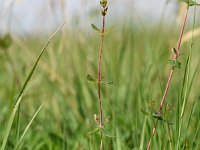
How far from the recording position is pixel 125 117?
1957mm

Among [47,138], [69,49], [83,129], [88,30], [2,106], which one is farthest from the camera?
[88,30]

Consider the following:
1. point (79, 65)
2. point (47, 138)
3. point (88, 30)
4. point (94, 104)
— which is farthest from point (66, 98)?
point (88, 30)

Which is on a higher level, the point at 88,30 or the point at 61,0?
the point at 61,0

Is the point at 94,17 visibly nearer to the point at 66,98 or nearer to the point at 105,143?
the point at 66,98

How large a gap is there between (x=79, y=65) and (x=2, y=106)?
51 cm

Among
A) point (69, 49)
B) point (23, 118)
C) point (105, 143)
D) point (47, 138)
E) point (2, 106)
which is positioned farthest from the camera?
point (69, 49)

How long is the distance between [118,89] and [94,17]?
0.51 m

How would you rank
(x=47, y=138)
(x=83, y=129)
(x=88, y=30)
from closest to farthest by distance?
(x=47, y=138)
(x=83, y=129)
(x=88, y=30)

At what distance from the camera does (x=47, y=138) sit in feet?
5.78

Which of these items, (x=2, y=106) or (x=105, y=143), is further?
(x=2, y=106)

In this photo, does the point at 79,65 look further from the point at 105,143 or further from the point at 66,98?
the point at 105,143

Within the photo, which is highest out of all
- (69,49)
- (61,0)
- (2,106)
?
(61,0)

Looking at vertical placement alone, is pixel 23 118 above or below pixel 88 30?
below

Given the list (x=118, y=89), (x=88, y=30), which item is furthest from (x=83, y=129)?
(x=88, y=30)
